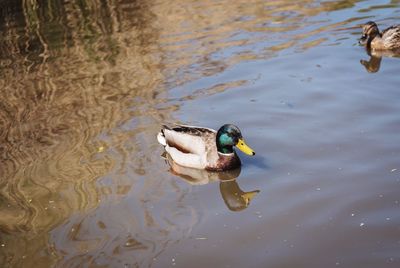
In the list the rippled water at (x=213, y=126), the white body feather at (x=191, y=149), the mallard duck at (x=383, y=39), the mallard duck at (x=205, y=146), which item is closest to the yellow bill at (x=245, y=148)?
the mallard duck at (x=205, y=146)

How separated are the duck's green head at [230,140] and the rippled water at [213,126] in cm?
30

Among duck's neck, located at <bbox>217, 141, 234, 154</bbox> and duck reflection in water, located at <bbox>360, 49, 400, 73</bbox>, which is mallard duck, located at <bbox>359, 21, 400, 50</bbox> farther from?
duck's neck, located at <bbox>217, 141, 234, 154</bbox>

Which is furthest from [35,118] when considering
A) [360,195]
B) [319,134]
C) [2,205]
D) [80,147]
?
[360,195]

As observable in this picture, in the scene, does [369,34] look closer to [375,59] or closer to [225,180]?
[375,59]

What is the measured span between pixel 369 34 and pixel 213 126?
4558 millimetres

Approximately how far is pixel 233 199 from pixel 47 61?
813cm

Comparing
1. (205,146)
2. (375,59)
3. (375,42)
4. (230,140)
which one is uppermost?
(230,140)

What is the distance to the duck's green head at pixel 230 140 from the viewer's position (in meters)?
7.43

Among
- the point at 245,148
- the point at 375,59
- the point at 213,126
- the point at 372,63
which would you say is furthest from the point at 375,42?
the point at 245,148

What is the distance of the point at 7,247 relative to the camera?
20.4 ft

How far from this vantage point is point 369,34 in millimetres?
11672

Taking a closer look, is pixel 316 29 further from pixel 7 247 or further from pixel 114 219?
pixel 7 247

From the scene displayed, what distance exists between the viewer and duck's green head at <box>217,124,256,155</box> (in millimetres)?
7426

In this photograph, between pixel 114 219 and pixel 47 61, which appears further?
pixel 47 61
